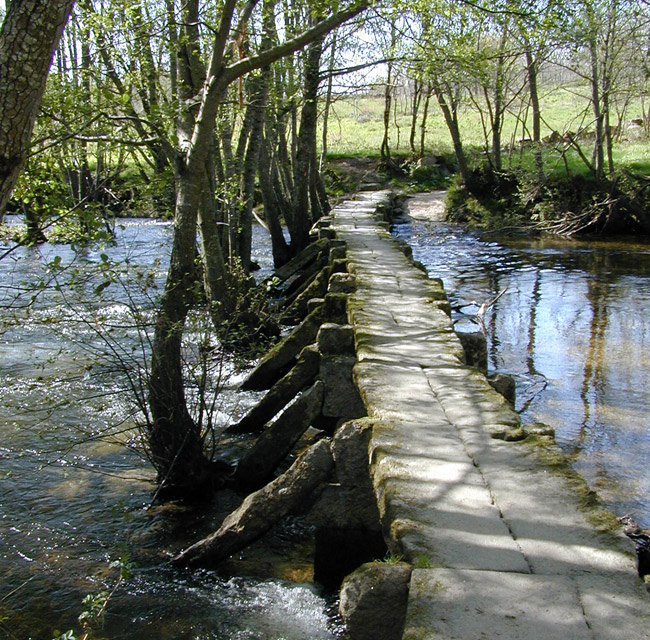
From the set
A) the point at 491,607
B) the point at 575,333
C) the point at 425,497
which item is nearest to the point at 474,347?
the point at 425,497

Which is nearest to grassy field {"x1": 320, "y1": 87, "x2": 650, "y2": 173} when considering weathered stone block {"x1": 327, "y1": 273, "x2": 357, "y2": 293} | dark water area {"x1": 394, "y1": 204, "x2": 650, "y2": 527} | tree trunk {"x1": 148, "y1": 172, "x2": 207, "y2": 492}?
dark water area {"x1": 394, "y1": 204, "x2": 650, "y2": 527}

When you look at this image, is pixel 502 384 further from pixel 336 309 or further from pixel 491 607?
pixel 491 607

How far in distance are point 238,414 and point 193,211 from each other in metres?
2.96

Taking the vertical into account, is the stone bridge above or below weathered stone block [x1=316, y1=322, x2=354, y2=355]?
below

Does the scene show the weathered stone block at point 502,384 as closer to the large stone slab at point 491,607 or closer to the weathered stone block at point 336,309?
the weathered stone block at point 336,309

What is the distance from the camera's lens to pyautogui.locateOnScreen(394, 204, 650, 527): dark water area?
8.05 meters

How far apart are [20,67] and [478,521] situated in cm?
315

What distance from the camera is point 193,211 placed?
23.3 ft

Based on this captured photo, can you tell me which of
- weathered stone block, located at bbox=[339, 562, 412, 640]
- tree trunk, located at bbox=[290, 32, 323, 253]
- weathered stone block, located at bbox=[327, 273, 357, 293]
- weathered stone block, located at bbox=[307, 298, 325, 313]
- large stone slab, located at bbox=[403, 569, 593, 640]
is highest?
tree trunk, located at bbox=[290, 32, 323, 253]

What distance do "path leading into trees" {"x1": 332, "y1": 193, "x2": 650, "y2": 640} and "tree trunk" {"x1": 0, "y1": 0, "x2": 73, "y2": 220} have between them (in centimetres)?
261

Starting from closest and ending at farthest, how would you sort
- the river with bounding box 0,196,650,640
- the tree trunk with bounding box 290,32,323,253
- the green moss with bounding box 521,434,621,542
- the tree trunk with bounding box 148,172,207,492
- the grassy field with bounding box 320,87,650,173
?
the green moss with bounding box 521,434,621,542
the river with bounding box 0,196,650,640
the tree trunk with bounding box 148,172,207,492
the tree trunk with bounding box 290,32,323,253
the grassy field with bounding box 320,87,650,173

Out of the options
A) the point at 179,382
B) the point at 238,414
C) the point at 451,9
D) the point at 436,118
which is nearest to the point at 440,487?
the point at 179,382

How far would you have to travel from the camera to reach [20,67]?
335cm

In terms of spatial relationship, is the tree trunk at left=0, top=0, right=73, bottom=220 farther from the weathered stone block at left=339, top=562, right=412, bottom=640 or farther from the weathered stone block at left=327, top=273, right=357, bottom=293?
the weathered stone block at left=327, top=273, right=357, bottom=293
